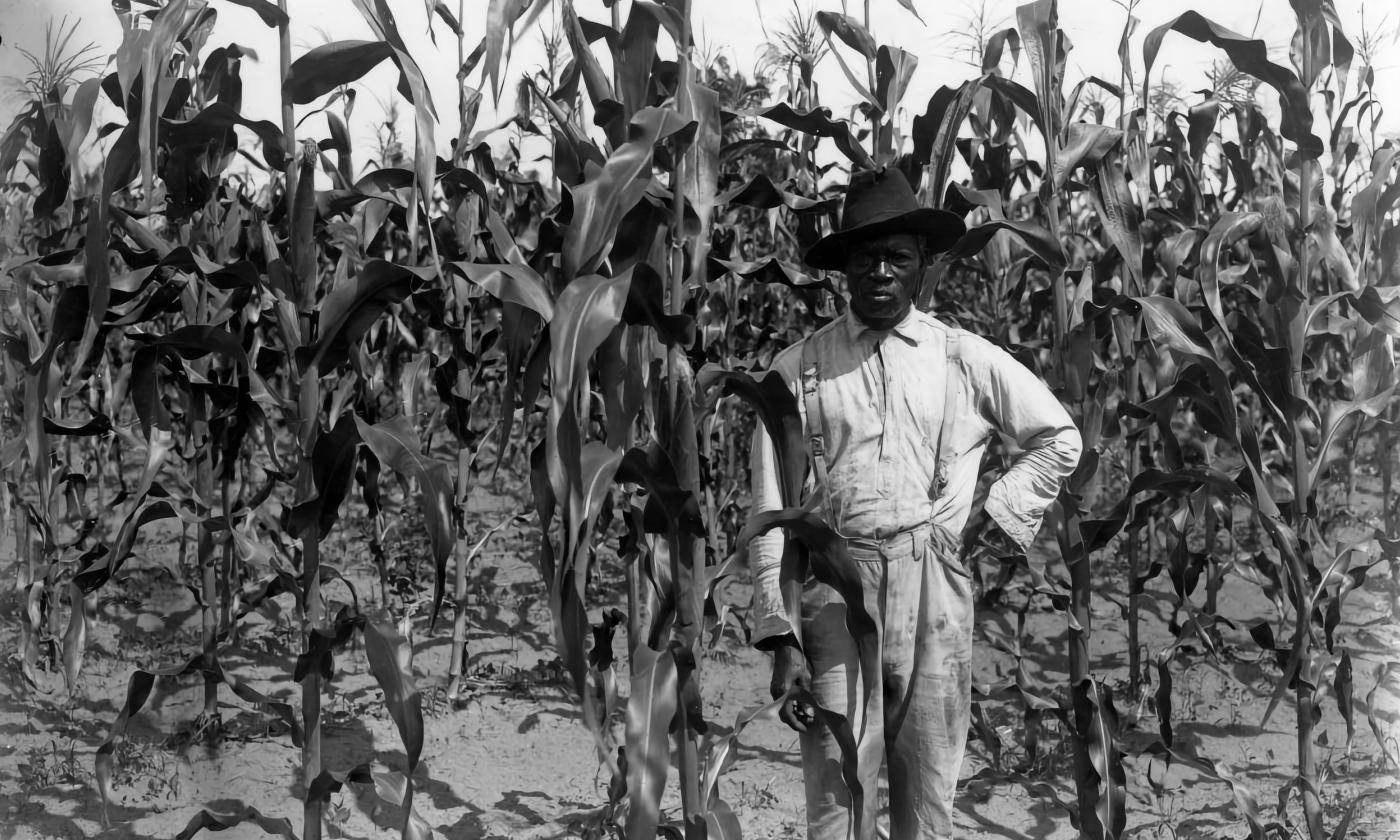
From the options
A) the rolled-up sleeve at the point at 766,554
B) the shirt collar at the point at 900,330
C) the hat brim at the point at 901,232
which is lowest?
the rolled-up sleeve at the point at 766,554

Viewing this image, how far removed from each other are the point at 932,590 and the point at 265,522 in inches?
138

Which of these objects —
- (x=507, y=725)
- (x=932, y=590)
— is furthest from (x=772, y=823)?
(x=932, y=590)

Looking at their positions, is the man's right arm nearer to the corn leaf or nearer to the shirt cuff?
the shirt cuff

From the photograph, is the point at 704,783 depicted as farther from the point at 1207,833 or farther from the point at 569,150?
the point at 1207,833

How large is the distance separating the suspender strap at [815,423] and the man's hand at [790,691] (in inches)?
13.1

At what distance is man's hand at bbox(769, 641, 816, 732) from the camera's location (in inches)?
105

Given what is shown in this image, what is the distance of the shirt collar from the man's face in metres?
0.04

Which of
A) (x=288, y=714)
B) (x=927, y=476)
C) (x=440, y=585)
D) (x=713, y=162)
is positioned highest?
(x=713, y=162)

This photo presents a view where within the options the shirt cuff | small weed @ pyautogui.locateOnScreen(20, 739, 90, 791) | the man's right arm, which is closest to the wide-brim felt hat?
the man's right arm

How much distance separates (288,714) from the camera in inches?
119

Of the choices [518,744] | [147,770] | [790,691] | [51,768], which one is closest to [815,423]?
[790,691]

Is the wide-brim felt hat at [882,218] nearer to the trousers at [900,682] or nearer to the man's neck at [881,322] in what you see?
the man's neck at [881,322]

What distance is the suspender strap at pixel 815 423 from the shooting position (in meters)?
2.84

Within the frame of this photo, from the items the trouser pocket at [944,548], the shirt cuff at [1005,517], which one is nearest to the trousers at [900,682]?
the trouser pocket at [944,548]
